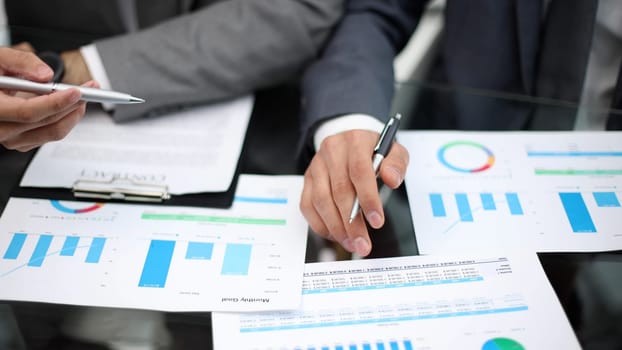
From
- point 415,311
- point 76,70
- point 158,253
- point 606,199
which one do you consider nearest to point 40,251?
point 158,253

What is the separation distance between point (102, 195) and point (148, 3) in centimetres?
43

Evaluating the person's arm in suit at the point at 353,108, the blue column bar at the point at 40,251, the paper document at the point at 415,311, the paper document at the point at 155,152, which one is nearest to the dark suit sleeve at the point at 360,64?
the person's arm in suit at the point at 353,108

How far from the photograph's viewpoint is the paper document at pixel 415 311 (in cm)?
45

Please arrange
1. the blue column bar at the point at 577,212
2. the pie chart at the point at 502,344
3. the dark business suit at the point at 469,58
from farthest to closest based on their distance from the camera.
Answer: the dark business suit at the point at 469,58, the blue column bar at the point at 577,212, the pie chart at the point at 502,344

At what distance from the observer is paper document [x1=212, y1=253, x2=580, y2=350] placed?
453 millimetres

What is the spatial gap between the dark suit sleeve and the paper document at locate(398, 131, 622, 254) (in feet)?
0.25

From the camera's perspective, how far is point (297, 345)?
1.48 ft

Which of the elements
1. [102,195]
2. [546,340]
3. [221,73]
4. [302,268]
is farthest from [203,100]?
[546,340]

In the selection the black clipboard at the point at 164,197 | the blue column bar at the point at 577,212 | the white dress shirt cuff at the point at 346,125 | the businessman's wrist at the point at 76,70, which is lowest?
the blue column bar at the point at 577,212

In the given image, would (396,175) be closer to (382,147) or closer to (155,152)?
(382,147)

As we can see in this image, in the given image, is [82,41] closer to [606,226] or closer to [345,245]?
[345,245]

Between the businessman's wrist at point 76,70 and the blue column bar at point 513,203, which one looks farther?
the businessman's wrist at point 76,70

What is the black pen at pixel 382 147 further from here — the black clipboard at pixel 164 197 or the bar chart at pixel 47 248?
the bar chart at pixel 47 248

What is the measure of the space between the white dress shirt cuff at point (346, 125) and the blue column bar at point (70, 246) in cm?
28
